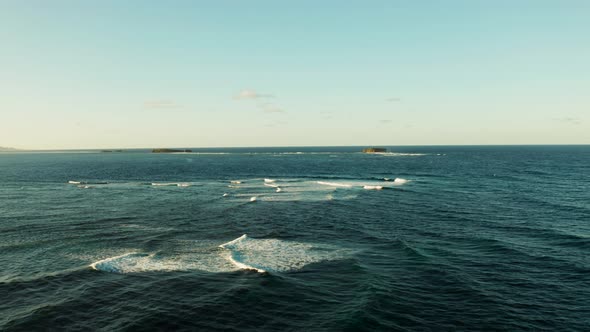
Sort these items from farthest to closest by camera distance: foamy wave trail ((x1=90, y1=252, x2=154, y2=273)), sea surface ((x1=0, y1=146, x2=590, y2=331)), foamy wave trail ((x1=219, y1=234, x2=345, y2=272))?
foamy wave trail ((x1=219, y1=234, x2=345, y2=272)) → foamy wave trail ((x1=90, y1=252, x2=154, y2=273)) → sea surface ((x1=0, y1=146, x2=590, y2=331))

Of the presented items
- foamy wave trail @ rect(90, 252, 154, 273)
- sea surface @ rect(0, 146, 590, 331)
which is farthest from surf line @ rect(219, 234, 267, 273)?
foamy wave trail @ rect(90, 252, 154, 273)

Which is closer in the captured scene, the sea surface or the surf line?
the sea surface

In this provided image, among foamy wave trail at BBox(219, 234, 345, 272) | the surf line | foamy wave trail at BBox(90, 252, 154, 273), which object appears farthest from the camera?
foamy wave trail at BBox(219, 234, 345, 272)

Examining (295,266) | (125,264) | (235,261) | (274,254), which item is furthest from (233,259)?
(125,264)

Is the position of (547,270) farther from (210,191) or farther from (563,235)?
(210,191)

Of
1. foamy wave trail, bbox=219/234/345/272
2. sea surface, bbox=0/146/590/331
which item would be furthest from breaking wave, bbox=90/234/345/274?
sea surface, bbox=0/146/590/331

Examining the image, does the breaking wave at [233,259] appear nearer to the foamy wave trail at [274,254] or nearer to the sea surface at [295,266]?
the foamy wave trail at [274,254]

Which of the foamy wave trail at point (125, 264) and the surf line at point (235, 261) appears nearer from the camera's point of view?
the foamy wave trail at point (125, 264)

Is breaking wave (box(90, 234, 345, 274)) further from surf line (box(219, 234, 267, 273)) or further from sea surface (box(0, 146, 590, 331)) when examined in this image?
sea surface (box(0, 146, 590, 331))

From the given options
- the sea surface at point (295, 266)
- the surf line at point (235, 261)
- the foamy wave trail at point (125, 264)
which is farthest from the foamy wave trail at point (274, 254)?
the foamy wave trail at point (125, 264)

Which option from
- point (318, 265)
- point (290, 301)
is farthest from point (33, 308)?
point (318, 265)
